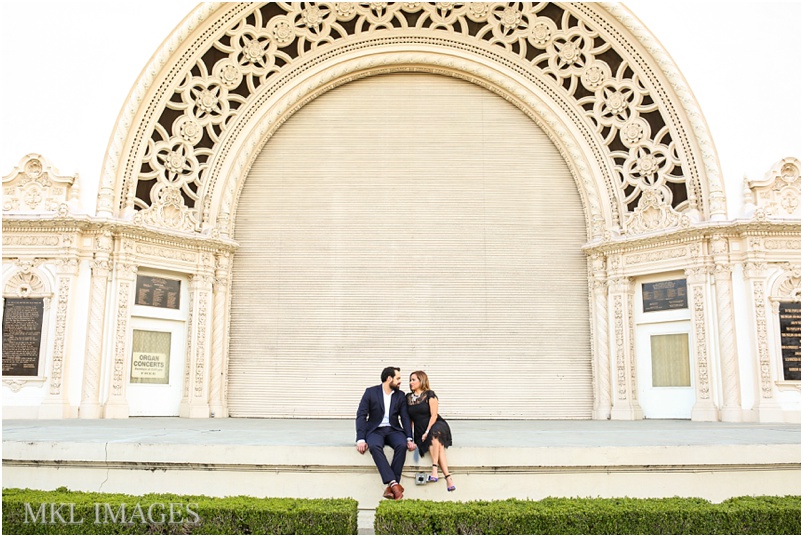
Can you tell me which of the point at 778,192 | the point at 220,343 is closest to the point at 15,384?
the point at 220,343

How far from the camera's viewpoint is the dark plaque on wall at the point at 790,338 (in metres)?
14.7

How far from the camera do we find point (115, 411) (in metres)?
15.0

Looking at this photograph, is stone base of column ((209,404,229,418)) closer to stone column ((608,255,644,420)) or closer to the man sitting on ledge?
the man sitting on ledge

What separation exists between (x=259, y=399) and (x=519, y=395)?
666 centimetres

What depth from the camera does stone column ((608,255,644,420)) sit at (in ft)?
53.5

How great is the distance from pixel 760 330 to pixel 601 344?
3.60m

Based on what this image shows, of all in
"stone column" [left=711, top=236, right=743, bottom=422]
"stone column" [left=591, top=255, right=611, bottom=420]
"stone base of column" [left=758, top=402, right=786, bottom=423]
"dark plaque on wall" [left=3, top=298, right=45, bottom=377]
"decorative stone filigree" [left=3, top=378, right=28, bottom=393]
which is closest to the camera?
"stone base of column" [left=758, top=402, right=786, bottom=423]

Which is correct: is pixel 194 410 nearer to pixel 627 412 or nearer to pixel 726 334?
pixel 627 412

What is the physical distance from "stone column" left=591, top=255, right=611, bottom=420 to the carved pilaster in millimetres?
11347

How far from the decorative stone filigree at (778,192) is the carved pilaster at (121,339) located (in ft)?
47.7

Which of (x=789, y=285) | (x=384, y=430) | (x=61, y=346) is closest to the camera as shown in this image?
(x=384, y=430)

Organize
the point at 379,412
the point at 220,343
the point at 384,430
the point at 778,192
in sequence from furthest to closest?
1. the point at 220,343
2. the point at 778,192
3. the point at 379,412
4. the point at 384,430

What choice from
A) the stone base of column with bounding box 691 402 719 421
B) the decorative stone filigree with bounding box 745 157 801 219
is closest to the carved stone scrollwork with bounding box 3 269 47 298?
the stone base of column with bounding box 691 402 719 421

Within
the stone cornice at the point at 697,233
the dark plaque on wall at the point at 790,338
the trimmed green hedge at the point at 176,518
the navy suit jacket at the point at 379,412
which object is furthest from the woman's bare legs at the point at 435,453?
the dark plaque on wall at the point at 790,338
